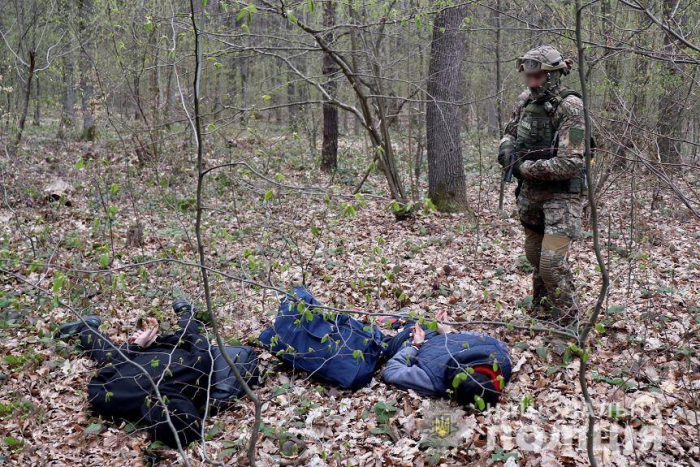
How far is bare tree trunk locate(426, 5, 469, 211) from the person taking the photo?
26.8 feet

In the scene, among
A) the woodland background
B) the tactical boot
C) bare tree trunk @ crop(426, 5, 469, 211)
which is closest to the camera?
the woodland background

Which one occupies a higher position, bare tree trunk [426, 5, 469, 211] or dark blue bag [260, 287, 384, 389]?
bare tree trunk [426, 5, 469, 211]

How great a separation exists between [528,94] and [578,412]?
8.37 feet

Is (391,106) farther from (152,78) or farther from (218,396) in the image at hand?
(218,396)

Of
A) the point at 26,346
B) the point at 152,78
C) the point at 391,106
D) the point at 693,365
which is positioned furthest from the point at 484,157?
the point at 26,346

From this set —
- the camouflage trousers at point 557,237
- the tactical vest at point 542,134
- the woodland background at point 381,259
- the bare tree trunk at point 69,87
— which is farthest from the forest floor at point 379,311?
the bare tree trunk at point 69,87

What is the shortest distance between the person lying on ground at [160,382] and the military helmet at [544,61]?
321 centimetres

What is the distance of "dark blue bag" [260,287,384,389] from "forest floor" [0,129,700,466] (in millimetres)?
143

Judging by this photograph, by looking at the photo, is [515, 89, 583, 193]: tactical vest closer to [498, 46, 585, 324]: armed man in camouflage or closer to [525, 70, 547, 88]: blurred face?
[498, 46, 585, 324]: armed man in camouflage

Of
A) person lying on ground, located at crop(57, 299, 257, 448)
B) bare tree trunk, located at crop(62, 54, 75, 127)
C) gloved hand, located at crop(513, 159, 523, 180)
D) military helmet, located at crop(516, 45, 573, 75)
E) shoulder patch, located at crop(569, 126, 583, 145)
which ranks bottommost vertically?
person lying on ground, located at crop(57, 299, 257, 448)

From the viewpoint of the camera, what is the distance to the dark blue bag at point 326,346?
4312 millimetres

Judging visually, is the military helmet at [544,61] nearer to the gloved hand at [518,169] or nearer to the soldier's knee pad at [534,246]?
the gloved hand at [518,169]

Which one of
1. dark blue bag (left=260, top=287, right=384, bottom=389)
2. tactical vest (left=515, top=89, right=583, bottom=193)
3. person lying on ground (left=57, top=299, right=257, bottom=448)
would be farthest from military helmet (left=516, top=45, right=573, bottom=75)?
person lying on ground (left=57, top=299, right=257, bottom=448)

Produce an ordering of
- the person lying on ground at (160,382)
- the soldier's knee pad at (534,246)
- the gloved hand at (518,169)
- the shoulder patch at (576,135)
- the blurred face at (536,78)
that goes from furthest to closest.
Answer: the soldier's knee pad at (534,246), the gloved hand at (518,169), the blurred face at (536,78), the shoulder patch at (576,135), the person lying on ground at (160,382)
